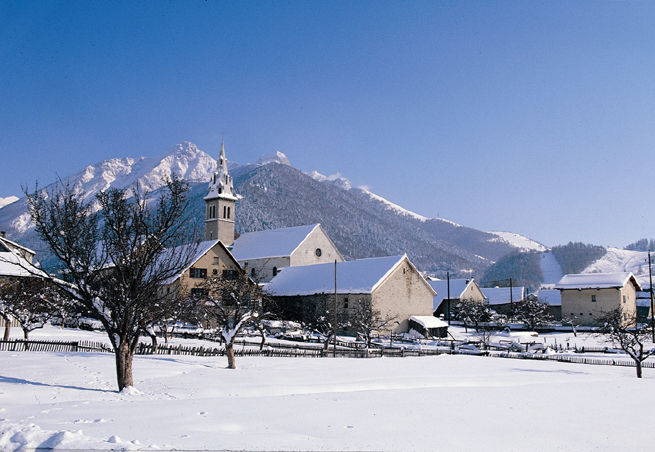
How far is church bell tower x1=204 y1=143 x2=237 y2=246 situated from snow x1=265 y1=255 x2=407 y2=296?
78.0 ft

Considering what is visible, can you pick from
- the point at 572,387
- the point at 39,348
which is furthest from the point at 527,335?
the point at 39,348

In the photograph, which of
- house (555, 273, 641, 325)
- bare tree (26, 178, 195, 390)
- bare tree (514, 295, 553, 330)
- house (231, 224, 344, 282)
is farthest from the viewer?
house (231, 224, 344, 282)

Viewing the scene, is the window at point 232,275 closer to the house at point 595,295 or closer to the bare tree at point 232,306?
the bare tree at point 232,306

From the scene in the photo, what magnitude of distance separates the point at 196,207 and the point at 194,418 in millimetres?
190067

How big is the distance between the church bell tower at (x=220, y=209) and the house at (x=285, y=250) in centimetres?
355

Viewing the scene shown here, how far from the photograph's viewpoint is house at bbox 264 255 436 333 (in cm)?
5975

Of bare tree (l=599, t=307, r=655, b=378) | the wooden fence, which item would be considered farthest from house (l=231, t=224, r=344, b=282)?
bare tree (l=599, t=307, r=655, b=378)

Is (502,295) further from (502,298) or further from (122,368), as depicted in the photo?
(122,368)

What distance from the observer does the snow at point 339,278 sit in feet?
199

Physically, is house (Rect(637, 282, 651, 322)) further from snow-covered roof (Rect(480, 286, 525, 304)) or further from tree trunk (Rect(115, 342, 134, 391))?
tree trunk (Rect(115, 342, 134, 391))

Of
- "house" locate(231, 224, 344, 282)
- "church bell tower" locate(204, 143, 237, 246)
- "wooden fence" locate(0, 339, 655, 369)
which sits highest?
"church bell tower" locate(204, 143, 237, 246)

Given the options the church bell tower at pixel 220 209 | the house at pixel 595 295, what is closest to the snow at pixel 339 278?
the church bell tower at pixel 220 209

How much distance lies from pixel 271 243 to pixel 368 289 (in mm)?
33661

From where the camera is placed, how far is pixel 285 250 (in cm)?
8444
